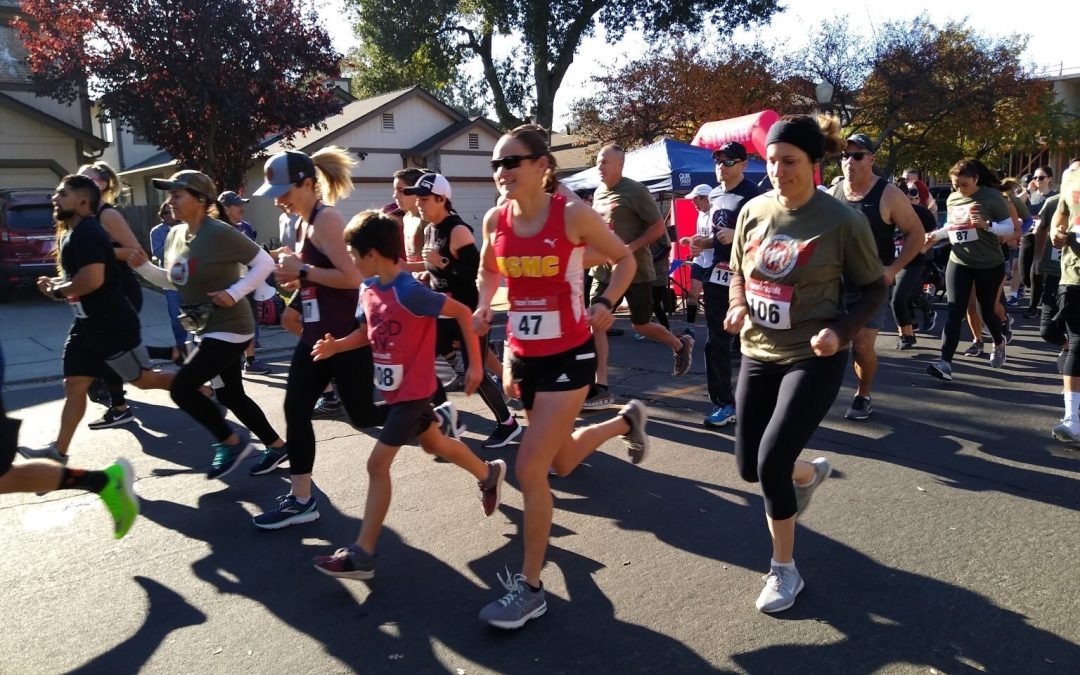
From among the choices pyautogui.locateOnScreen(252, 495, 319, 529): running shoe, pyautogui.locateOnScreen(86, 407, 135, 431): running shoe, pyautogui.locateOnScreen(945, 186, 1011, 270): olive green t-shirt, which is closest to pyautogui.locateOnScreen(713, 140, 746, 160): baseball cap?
pyautogui.locateOnScreen(945, 186, 1011, 270): olive green t-shirt

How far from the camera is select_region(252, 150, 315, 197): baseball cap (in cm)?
425

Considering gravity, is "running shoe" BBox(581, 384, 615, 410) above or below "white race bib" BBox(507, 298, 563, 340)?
below

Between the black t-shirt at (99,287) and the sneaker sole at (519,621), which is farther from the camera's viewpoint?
the black t-shirt at (99,287)

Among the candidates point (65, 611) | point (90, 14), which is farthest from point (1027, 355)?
point (90, 14)

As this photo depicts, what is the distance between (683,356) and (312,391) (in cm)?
393

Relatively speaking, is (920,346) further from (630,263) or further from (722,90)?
(722,90)

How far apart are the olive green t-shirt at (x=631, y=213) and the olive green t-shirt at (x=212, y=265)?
2.88m

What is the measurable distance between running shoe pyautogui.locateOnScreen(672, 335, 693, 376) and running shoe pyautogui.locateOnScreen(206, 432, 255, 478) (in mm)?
3820

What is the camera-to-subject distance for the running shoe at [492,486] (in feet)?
13.7

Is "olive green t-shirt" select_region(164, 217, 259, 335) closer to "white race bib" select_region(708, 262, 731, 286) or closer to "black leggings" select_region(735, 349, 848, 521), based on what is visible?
"black leggings" select_region(735, 349, 848, 521)

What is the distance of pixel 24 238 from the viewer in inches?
584

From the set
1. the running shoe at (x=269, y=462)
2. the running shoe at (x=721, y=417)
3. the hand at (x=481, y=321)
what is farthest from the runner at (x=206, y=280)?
the running shoe at (x=721, y=417)

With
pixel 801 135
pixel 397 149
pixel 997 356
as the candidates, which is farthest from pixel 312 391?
pixel 397 149

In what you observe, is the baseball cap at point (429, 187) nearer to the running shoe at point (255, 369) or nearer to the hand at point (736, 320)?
the hand at point (736, 320)
